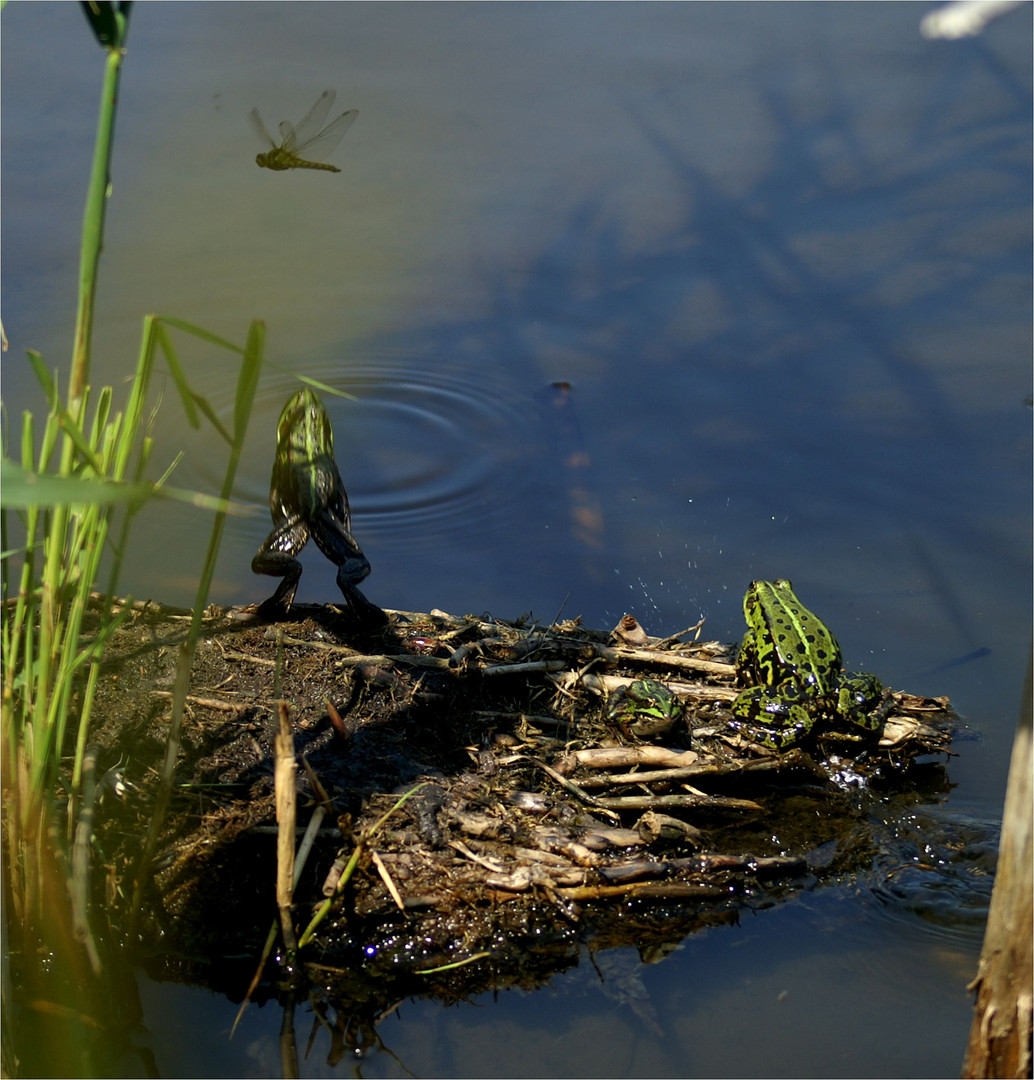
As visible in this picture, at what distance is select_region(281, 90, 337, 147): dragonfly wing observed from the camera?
29.4 feet

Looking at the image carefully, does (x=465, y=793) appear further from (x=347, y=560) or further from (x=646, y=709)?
(x=347, y=560)

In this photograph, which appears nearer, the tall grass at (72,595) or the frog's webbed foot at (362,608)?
the tall grass at (72,595)

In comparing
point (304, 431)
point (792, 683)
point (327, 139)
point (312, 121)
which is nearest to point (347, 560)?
point (304, 431)

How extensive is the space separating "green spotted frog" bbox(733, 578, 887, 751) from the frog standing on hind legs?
1.77 m

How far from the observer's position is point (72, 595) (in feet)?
9.89

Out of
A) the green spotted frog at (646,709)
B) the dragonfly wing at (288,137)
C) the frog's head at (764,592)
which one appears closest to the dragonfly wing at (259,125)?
the dragonfly wing at (288,137)

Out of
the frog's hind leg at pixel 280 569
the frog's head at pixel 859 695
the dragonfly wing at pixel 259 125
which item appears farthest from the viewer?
the dragonfly wing at pixel 259 125

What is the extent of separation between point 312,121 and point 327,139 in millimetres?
279

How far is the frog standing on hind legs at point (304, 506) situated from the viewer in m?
4.75

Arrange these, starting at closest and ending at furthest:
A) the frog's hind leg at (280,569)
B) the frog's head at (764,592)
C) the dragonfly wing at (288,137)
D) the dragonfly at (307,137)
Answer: the frog's hind leg at (280,569) < the frog's head at (764,592) < the dragonfly at (307,137) < the dragonfly wing at (288,137)

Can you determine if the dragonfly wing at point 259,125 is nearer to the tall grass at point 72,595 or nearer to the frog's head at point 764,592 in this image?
the frog's head at point 764,592

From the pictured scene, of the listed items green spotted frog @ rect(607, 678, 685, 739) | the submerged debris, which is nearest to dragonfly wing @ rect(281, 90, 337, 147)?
the submerged debris

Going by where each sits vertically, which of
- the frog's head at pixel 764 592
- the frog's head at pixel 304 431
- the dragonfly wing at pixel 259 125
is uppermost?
the dragonfly wing at pixel 259 125

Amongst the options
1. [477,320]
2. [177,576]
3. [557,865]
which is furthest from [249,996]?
[477,320]
